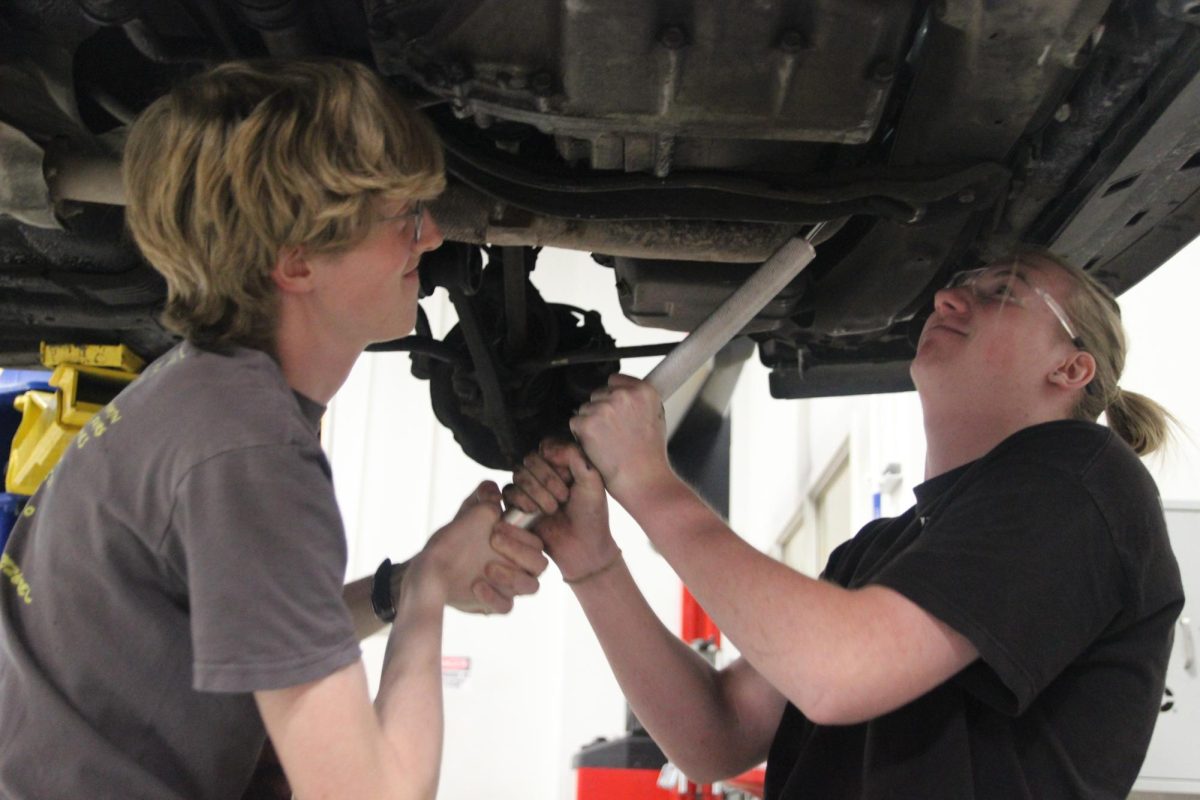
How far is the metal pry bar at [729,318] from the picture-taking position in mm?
1138

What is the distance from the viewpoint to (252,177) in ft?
2.78

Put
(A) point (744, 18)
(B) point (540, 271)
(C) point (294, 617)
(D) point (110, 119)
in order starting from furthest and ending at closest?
(B) point (540, 271) → (D) point (110, 119) → (A) point (744, 18) → (C) point (294, 617)

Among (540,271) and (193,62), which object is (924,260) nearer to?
(193,62)

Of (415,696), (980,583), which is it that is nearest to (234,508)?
(415,696)

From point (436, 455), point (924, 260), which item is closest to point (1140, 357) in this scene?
point (924, 260)

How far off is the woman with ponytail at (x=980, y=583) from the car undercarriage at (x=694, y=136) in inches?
5.5

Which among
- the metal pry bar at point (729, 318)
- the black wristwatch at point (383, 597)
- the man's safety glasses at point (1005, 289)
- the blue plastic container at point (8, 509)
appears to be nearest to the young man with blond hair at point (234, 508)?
the black wristwatch at point (383, 597)

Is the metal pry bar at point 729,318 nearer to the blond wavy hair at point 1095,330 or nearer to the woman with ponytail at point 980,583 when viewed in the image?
the woman with ponytail at point 980,583

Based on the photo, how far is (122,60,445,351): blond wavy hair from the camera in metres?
0.85

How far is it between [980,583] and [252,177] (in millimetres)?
686

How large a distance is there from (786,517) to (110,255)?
3866mm

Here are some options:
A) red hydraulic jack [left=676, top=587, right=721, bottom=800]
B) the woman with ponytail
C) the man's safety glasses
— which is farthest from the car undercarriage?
red hydraulic jack [left=676, top=587, right=721, bottom=800]

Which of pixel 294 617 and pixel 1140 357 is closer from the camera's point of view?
pixel 294 617

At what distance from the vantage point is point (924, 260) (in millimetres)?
1241
